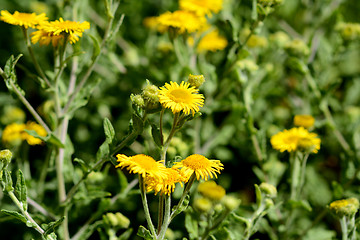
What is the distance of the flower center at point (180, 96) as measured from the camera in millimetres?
1416

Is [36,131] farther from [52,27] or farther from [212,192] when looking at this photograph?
[212,192]

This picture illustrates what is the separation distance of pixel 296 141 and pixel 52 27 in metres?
1.25

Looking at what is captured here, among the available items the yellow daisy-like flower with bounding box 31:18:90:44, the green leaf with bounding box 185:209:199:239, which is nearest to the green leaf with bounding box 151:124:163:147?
the green leaf with bounding box 185:209:199:239

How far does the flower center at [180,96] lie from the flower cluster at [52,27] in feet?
1.62

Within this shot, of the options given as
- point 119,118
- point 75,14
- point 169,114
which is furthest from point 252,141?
point 75,14

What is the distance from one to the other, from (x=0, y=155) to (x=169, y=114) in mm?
1104

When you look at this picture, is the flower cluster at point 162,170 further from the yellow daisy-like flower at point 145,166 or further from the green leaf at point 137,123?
the green leaf at point 137,123

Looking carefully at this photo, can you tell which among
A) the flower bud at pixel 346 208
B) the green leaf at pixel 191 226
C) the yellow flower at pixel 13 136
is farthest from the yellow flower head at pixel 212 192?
the yellow flower at pixel 13 136

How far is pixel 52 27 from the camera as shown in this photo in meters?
1.63

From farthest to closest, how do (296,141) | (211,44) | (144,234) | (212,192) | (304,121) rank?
1. (211,44)
2. (304,121)
3. (296,141)
4. (144,234)
5. (212,192)

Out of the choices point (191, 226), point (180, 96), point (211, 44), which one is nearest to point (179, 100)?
point (180, 96)

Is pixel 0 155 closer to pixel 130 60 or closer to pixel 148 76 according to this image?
pixel 148 76

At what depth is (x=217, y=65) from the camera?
2.90 m

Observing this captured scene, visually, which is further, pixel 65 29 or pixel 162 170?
pixel 65 29
